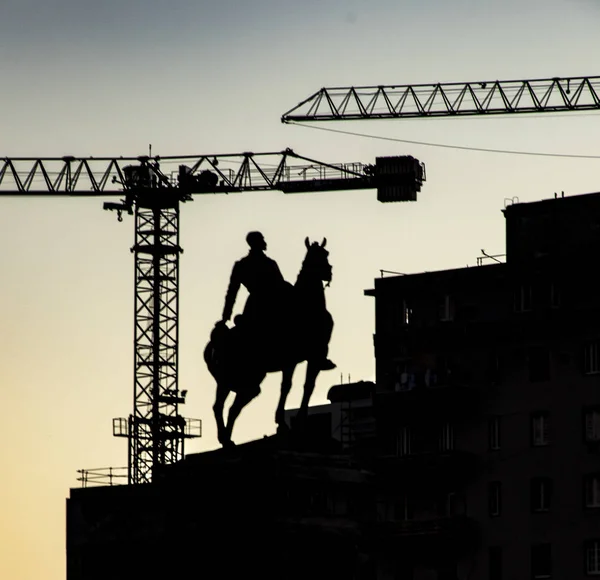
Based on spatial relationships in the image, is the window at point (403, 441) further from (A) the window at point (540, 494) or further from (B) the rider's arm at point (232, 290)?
(B) the rider's arm at point (232, 290)

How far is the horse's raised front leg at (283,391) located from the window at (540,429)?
62.2 metres

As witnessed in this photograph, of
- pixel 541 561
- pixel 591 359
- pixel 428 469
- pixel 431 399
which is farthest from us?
pixel 431 399

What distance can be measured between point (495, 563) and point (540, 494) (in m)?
3.43

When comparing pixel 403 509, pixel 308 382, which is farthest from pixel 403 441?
pixel 308 382

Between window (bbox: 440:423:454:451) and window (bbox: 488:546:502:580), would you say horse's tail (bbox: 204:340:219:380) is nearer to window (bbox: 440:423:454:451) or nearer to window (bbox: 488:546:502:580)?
window (bbox: 488:546:502:580)

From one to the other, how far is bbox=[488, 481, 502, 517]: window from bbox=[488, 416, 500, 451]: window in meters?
1.88

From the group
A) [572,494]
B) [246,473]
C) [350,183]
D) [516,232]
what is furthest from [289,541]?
[350,183]

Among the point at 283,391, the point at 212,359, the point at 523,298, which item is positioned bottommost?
the point at 283,391

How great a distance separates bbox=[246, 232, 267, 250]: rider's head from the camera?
70562mm

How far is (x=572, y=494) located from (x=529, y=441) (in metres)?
3.38

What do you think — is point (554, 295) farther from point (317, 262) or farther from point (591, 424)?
point (317, 262)

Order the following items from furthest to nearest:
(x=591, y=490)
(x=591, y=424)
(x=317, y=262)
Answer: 1. (x=591, y=424)
2. (x=591, y=490)
3. (x=317, y=262)

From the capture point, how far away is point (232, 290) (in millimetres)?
70562

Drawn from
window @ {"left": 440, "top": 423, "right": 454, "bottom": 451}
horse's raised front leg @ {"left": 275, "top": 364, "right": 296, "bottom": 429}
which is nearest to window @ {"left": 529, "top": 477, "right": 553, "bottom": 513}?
window @ {"left": 440, "top": 423, "right": 454, "bottom": 451}
